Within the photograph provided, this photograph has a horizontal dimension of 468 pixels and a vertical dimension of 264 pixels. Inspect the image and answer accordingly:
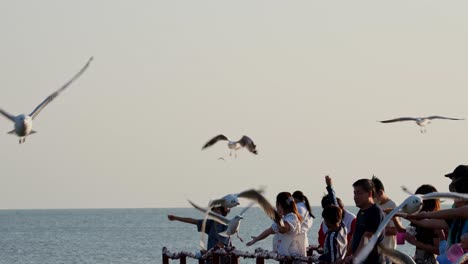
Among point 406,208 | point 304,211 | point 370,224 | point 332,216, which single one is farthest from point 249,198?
point 406,208

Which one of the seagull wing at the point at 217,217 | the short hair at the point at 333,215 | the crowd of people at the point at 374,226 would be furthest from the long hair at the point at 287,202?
the short hair at the point at 333,215

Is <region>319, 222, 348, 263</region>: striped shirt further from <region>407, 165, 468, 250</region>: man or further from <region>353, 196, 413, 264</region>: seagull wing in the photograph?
<region>353, 196, 413, 264</region>: seagull wing

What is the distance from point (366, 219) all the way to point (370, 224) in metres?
0.08

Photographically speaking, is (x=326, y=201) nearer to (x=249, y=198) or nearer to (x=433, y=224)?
(x=249, y=198)

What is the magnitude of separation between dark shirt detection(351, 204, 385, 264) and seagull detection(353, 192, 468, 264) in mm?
730

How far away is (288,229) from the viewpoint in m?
17.4

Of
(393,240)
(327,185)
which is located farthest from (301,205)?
(393,240)

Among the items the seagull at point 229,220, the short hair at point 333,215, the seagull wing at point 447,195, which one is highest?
the seagull at point 229,220

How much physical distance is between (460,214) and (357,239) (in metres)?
1.61

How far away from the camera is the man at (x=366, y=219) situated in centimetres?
1505

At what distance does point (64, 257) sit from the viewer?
84562 millimetres

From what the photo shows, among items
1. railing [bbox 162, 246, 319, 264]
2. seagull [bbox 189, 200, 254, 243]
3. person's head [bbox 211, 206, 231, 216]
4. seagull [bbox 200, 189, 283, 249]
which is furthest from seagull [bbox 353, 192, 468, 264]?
person's head [bbox 211, 206, 231, 216]

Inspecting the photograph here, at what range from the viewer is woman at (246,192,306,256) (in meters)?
17.4

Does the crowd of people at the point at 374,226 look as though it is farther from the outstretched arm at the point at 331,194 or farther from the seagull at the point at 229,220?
the seagull at the point at 229,220
